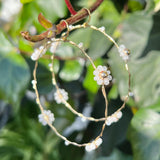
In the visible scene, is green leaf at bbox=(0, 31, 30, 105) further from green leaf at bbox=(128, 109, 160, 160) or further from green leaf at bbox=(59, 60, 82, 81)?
green leaf at bbox=(128, 109, 160, 160)

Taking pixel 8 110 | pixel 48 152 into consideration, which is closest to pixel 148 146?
pixel 48 152

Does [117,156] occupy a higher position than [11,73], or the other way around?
[11,73]

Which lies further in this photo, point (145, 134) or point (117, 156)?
point (117, 156)

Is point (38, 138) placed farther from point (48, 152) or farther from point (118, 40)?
point (118, 40)

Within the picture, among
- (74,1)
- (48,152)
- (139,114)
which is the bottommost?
(48,152)

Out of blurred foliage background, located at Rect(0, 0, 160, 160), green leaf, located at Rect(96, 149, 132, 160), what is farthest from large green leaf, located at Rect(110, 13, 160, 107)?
green leaf, located at Rect(96, 149, 132, 160)

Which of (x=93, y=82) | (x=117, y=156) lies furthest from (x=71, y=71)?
(x=117, y=156)

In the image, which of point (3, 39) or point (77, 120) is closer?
point (3, 39)

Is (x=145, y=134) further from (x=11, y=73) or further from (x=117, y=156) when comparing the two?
(x=11, y=73)
